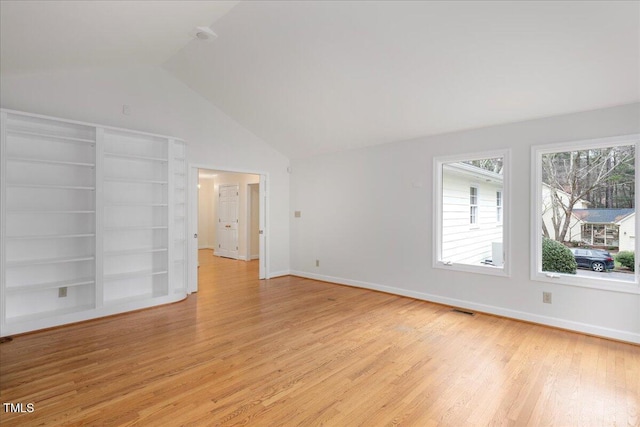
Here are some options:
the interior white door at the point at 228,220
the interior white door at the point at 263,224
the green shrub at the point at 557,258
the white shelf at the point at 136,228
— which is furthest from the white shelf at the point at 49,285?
the green shrub at the point at 557,258

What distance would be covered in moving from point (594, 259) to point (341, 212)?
363cm

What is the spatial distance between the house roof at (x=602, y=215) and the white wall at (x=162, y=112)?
4.88 metres

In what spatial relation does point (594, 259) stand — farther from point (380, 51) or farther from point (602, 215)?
point (380, 51)

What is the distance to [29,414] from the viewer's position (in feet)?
6.91

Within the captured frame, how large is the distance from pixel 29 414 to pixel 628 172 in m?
5.65

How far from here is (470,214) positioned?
201 inches

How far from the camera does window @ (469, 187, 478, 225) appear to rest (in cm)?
504

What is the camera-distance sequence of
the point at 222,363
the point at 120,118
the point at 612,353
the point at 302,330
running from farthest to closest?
the point at 120,118
the point at 302,330
the point at 612,353
the point at 222,363

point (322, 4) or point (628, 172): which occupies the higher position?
point (322, 4)

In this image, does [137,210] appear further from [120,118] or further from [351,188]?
[351,188]

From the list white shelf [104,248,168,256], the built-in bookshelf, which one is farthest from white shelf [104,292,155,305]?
white shelf [104,248,168,256]

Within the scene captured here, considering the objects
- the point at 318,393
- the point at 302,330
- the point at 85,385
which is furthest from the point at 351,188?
the point at 85,385

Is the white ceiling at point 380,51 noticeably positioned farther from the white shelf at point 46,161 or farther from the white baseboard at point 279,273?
the white baseboard at point 279,273

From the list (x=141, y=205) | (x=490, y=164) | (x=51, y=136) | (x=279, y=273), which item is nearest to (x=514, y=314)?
(x=490, y=164)
